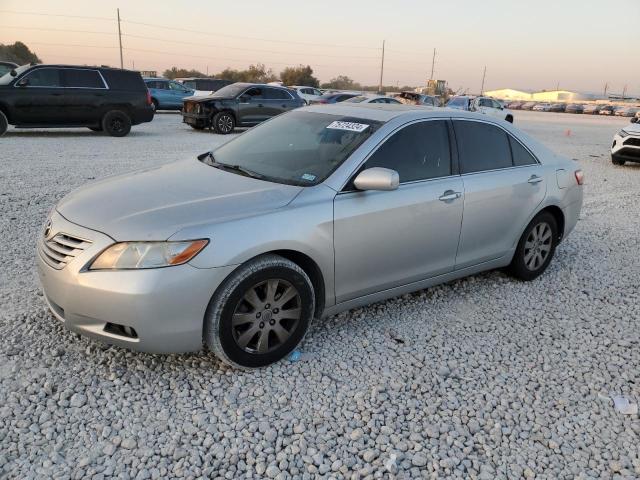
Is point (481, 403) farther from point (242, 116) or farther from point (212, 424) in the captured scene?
point (242, 116)

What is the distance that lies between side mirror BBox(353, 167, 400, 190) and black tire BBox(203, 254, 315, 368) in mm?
687

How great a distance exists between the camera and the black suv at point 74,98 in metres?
12.8

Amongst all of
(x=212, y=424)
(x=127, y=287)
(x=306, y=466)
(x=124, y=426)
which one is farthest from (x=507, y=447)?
(x=127, y=287)

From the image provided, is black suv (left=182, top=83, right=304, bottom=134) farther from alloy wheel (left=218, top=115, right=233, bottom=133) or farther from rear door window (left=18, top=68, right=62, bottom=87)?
rear door window (left=18, top=68, right=62, bottom=87)

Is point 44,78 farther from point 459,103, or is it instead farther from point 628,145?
point 459,103

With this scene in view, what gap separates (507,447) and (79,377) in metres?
2.39

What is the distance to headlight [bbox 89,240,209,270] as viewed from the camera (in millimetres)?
2844

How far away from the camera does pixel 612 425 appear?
2967 mm

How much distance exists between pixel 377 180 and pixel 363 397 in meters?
1.33

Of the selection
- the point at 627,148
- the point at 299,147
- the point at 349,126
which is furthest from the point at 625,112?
the point at 299,147

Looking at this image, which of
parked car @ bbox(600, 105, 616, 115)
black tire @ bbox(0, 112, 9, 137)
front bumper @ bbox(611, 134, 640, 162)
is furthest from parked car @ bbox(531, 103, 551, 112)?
black tire @ bbox(0, 112, 9, 137)

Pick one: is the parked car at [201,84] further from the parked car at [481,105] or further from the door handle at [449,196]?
the door handle at [449,196]

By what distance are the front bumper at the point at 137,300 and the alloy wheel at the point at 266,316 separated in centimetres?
24

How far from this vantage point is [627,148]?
1273 centimetres
